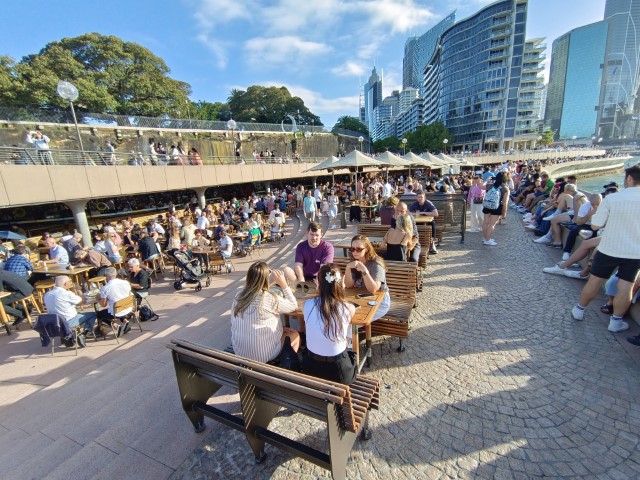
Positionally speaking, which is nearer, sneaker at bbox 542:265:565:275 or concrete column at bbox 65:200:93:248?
sneaker at bbox 542:265:565:275

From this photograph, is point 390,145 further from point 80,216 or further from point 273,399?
point 273,399

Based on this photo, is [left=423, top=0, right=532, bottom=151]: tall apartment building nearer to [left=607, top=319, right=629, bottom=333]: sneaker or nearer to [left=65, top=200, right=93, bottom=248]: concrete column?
[left=607, top=319, right=629, bottom=333]: sneaker

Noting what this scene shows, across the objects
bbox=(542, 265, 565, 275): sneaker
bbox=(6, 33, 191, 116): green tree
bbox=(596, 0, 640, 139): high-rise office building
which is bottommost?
bbox=(542, 265, 565, 275): sneaker

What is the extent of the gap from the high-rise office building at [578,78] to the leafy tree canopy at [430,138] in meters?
115

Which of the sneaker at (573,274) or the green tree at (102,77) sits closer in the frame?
the sneaker at (573,274)

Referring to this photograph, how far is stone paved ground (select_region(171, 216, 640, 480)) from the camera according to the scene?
239 centimetres

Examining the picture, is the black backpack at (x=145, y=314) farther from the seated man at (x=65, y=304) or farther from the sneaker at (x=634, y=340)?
the sneaker at (x=634, y=340)

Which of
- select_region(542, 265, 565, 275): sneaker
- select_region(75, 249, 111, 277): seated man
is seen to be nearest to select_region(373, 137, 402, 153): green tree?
select_region(542, 265, 565, 275): sneaker

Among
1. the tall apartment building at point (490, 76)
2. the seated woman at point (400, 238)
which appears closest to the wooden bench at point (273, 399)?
the seated woman at point (400, 238)

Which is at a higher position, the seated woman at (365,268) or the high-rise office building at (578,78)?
the high-rise office building at (578,78)

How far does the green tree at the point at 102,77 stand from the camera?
992 inches

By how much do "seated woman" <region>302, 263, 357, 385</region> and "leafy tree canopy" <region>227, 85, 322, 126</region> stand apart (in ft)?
201

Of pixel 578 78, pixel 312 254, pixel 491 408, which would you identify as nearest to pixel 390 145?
pixel 312 254

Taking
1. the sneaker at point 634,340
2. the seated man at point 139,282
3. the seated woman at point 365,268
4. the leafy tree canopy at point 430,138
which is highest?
the leafy tree canopy at point 430,138
